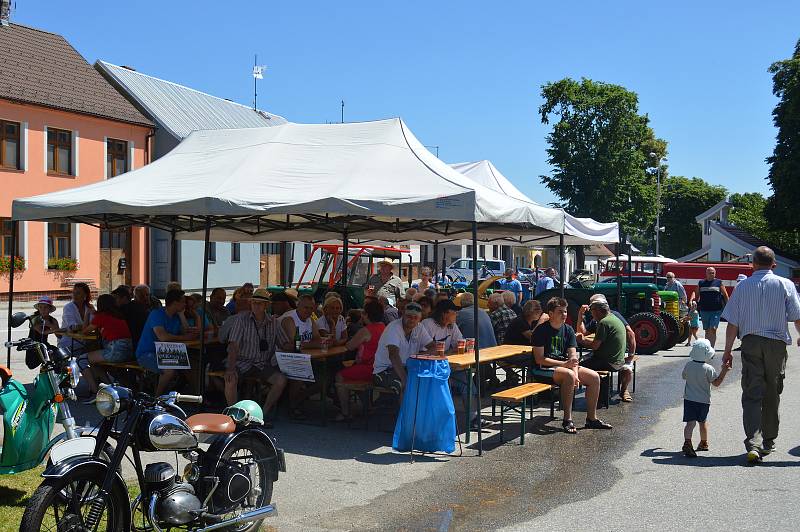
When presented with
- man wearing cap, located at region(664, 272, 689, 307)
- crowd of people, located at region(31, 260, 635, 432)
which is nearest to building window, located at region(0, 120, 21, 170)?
crowd of people, located at region(31, 260, 635, 432)

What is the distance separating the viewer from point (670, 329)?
18.1 m

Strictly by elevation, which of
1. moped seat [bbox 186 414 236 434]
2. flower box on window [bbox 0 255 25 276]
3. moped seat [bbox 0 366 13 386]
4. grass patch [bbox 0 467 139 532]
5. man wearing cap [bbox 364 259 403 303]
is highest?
flower box on window [bbox 0 255 25 276]

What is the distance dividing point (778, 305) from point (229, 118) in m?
36.7

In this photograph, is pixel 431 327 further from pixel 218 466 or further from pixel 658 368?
pixel 658 368

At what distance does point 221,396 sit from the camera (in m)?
10.4

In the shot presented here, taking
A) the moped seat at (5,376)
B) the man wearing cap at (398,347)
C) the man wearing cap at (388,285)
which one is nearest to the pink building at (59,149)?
the man wearing cap at (388,285)

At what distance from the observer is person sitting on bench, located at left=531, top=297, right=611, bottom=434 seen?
9.45 metres

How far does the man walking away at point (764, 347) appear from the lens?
7953 mm

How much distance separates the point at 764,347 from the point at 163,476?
219 inches

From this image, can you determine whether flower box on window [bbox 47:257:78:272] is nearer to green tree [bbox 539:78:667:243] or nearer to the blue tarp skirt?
the blue tarp skirt

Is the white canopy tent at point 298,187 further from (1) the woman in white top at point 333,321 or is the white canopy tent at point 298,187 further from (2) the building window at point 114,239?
(2) the building window at point 114,239

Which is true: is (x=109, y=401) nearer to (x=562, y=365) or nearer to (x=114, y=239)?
(x=562, y=365)

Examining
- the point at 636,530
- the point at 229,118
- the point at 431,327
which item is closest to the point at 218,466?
the point at 636,530

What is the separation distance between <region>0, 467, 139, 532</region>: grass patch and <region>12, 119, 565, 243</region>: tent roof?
3322mm
